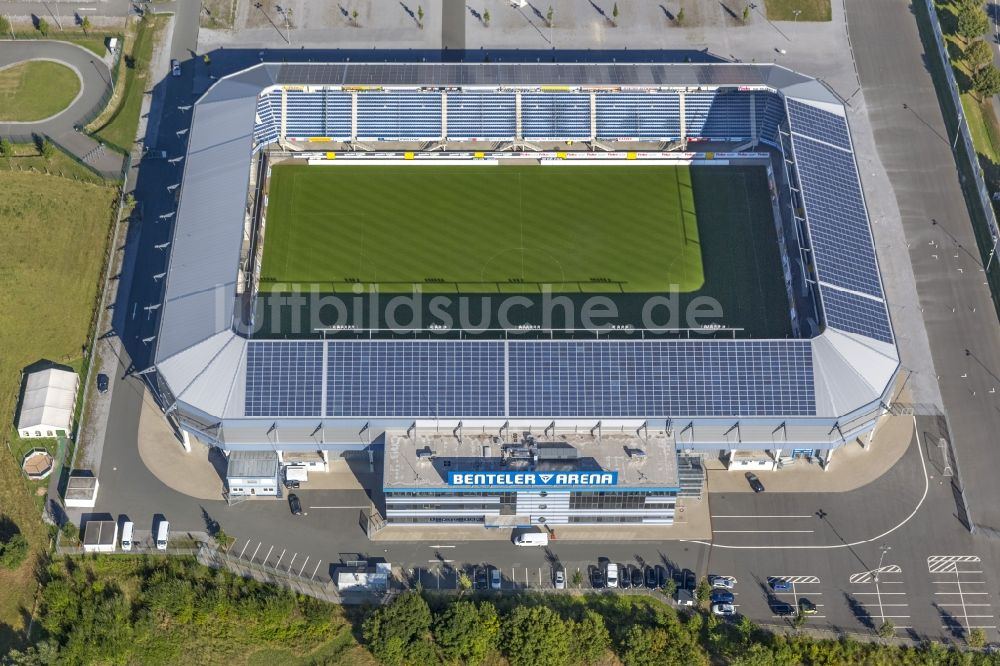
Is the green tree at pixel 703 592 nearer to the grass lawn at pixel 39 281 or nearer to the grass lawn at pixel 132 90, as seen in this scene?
the grass lawn at pixel 39 281

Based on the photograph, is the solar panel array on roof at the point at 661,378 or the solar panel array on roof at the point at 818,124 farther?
the solar panel array on roof at the point at 818,124

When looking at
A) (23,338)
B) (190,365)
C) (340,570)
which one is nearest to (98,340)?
(23,338)

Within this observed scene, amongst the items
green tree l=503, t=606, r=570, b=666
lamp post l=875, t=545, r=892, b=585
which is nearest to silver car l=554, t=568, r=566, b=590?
green tree l=503, t=606, r=570, b=666

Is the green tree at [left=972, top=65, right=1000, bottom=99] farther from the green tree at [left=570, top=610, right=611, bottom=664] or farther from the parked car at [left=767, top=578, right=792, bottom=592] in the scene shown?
the green tree at [left=570, top=610, right=611, bottom=664]

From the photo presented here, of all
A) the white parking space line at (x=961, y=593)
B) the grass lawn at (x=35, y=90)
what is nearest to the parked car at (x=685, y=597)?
the white parking space line at (x=961, y=593)

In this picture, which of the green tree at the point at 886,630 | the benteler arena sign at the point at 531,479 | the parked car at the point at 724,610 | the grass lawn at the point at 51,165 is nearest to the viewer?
the green tree at the point at 886,630

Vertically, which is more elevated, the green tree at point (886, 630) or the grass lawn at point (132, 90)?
the grass lawn at point (132, 90)

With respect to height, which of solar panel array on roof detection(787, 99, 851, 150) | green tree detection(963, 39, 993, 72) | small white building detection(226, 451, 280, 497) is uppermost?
green tree detection(963, 39, 993, 72)
